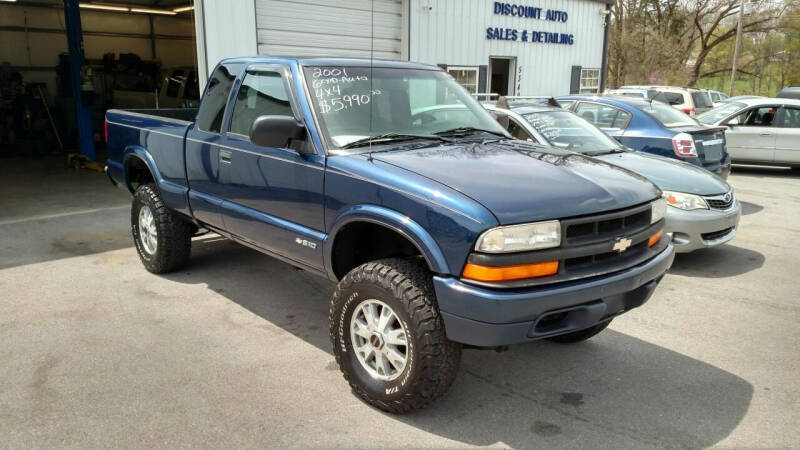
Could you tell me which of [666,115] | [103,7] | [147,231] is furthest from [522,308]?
[103,7]

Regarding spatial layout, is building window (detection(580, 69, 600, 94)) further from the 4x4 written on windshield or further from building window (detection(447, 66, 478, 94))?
the 4x4 written on windshield

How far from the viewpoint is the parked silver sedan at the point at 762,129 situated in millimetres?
12539

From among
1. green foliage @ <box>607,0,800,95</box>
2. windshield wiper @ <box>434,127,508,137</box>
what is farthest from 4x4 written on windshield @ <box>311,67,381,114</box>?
green foliage @ <box>607,0,800,95</box>

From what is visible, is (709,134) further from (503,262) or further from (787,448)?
(503,262)

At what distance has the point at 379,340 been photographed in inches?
133

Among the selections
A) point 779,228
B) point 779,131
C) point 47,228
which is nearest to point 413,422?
point 47,228

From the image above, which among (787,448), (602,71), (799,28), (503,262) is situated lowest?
(787,448)

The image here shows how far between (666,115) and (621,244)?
20.0 ft

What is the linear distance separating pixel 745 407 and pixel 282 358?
278 centimetres

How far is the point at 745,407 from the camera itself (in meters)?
3.54

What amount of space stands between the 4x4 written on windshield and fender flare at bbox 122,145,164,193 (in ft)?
6.83

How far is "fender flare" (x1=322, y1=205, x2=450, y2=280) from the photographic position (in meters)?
3.04

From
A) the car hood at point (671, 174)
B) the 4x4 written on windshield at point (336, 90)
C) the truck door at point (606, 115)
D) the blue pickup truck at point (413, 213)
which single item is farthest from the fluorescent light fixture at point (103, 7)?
the 4x4 written on windshield at point (336, 90)

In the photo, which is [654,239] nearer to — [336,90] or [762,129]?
[336,90]
